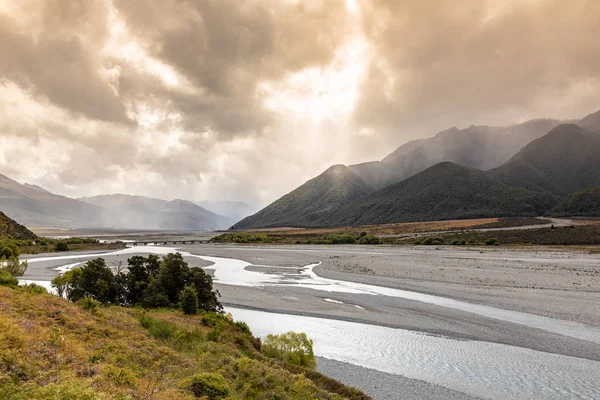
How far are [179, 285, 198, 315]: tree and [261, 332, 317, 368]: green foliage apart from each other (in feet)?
23.8

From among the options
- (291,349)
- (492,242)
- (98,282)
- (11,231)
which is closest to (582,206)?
(492,242)

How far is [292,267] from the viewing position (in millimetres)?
60688

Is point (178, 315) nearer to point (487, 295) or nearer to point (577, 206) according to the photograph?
point (487, 295)

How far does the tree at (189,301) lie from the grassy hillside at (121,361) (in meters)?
5.14

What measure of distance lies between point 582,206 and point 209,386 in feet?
681

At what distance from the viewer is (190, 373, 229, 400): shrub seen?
9.02 metres

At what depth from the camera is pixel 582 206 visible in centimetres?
16100

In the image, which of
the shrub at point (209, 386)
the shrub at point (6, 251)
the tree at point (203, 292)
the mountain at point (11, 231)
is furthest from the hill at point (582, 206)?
the mountain at point (11, 231)

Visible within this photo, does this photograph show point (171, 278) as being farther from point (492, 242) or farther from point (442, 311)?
point (492, 242)

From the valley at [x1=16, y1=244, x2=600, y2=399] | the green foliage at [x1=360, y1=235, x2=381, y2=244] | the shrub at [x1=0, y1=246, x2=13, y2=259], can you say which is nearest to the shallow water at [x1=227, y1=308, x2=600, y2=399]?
the valley at [x1=16, y1=244, x2=600, y2=399]

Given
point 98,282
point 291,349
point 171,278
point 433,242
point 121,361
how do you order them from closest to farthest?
point 121,361, point 291,349, point 98,282, point 171,278, point 433,242

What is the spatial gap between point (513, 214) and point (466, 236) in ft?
328

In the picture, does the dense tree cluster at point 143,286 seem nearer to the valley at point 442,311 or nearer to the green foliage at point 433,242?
the valley at point 442,311

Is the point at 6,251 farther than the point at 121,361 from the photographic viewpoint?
Yes
